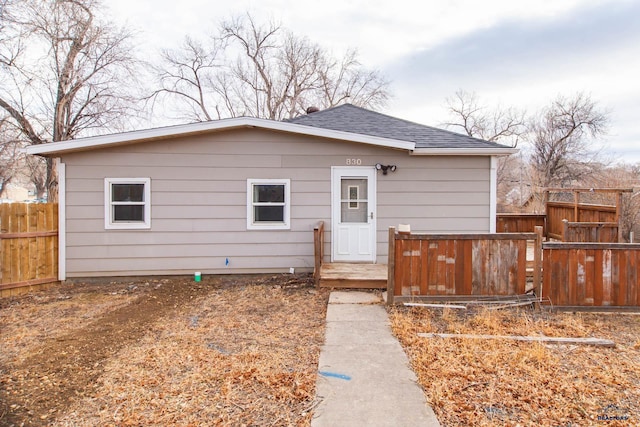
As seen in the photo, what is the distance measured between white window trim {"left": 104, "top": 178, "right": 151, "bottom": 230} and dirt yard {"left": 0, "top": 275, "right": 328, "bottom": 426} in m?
1.31

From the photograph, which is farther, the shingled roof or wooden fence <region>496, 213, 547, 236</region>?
wooden fence <region>496, 213, 547, 236</region>

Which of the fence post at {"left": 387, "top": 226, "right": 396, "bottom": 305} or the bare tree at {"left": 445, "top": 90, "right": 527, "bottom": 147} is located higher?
the bare tree at {"left": 445, "top": 90, "right": 527, "bottom": 147}

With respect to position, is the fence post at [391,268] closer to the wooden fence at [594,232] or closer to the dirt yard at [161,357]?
the dirt yard at [161,357]

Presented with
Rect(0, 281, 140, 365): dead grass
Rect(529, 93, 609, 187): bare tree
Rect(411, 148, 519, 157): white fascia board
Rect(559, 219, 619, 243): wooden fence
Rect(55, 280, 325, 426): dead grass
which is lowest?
Rect(0, 281, 140, 365): dead grass

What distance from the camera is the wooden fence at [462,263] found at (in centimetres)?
487

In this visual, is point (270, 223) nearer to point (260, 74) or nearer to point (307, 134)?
point (307, 134)

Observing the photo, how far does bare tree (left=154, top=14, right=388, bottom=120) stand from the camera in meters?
23.8

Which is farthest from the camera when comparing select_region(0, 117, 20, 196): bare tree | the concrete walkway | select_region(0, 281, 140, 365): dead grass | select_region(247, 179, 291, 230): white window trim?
select_region(0, 117, 20, 196): bare tree

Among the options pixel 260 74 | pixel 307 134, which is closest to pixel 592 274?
pixel 307 134

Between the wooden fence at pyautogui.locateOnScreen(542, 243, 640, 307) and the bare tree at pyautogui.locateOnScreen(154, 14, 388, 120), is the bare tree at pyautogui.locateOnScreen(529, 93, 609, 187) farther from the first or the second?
the wooden fence at pyautogui.locateOnScreen(542, 243, 640, 307)

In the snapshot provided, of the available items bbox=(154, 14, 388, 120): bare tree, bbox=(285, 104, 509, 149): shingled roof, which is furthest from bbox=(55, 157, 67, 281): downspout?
bbox=(154, 14, 388, 120): bare tree

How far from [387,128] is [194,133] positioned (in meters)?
4.03

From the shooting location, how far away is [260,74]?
24234 millimetres

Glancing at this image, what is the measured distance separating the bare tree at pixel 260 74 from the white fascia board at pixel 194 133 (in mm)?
17839
